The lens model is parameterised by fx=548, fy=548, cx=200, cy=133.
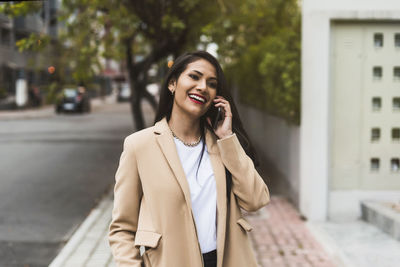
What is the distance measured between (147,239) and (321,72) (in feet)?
17.7

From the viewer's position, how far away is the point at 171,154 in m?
2.58

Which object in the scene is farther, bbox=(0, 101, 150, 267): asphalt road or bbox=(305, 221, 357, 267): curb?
bbox=(0, 101, 150, 267): asphalt road

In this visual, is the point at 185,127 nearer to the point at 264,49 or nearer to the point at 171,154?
the point at 171,154

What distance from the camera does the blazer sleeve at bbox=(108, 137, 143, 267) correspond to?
2605mm

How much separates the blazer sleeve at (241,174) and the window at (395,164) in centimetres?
543

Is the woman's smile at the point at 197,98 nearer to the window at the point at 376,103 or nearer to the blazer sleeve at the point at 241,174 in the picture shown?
the blazer sleeve at the point at 241,174

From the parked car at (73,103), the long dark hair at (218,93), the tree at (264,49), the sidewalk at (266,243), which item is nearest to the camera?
the long dark hair at (218,93)

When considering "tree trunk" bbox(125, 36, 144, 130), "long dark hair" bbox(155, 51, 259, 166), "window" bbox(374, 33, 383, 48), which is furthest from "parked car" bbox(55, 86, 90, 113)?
"long dark hair" bbox(155, 51, 259, 166)

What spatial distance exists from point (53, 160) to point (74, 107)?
21110mm

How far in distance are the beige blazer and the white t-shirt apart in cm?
4

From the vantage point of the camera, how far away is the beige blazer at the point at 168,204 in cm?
252

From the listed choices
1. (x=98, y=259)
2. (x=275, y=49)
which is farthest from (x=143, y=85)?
(x=98, y=259)

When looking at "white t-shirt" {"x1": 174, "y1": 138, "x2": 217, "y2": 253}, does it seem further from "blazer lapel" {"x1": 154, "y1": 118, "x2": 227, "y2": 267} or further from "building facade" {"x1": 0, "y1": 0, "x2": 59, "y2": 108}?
"building facade" {"x1": 0, "y1": 0, "x2": 59, "y2": 108}

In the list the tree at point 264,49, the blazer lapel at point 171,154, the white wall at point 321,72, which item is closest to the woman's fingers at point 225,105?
the blazer lapel at point 171,154
